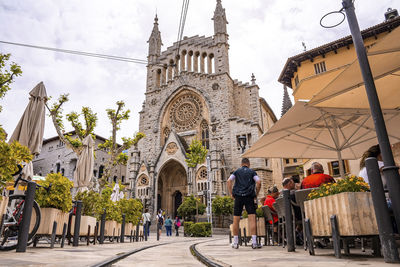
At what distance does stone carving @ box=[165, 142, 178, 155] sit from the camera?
1142 inches

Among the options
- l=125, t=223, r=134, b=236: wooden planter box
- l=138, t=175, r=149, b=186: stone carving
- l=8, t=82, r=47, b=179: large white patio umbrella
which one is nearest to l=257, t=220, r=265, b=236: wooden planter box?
l=125, t=223, r=134, b=236: wooden planter box

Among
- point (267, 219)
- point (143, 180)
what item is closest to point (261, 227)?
point (267, 219)

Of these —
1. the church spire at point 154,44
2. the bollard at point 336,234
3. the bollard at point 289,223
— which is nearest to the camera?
the bollard at point 336,234

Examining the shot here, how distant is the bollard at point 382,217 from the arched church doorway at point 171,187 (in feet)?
89.6

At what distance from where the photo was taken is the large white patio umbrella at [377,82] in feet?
13.0

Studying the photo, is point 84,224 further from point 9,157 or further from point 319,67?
point 319,67

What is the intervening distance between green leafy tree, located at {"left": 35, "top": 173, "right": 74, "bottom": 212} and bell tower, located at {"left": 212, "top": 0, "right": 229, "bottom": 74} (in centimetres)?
2726

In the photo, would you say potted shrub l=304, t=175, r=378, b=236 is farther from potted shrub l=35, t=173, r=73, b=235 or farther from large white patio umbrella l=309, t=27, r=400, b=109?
potted shrub l=35, t=173, r=73, b=235

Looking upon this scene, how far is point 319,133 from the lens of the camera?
687cm

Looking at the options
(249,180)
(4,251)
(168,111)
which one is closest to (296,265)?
(249,180)

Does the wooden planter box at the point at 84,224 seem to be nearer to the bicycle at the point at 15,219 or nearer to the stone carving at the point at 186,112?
the bicycle at the point at 15,219

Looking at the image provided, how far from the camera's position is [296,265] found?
2.59m

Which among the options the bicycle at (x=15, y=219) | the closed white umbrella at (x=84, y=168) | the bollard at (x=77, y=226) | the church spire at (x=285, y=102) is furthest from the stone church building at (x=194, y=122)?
the bicycle at (x=15, y=219)

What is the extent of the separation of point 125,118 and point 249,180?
16.3 meters
